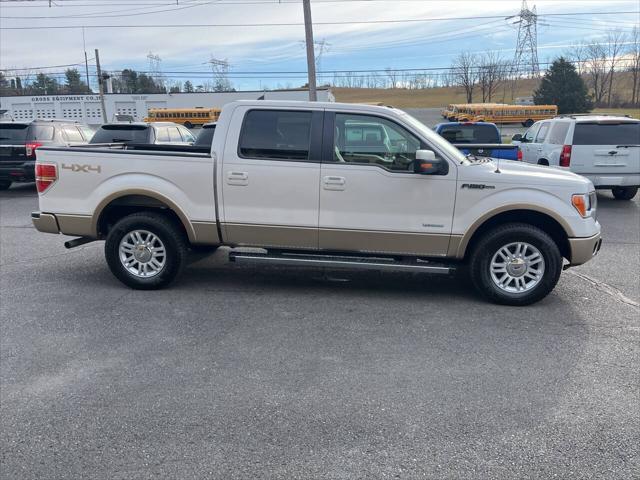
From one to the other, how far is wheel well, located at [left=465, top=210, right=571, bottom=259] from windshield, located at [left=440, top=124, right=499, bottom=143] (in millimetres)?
8309

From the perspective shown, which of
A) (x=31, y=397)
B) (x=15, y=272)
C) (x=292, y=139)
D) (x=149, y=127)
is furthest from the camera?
(x=149, y=127)

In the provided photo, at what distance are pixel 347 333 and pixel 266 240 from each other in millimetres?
1572

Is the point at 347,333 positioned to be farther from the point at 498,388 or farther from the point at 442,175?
the point at 442,175

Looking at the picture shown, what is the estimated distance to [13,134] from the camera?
13469mm

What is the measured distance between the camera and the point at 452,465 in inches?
123

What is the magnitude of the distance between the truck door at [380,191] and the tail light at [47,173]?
305 centimetres

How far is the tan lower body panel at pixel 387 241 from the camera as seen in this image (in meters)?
5.83

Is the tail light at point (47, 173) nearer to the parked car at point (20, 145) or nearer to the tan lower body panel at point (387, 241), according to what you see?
the tan lower body panel at point (387, 241)

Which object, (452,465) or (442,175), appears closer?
(452,465)

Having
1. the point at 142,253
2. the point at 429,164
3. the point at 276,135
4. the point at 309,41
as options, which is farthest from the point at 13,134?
the point at 429,164

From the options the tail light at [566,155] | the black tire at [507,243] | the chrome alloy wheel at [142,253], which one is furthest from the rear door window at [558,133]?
the chrome alloy wheel at [142,253]

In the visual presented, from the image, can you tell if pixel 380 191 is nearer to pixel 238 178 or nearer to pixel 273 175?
pixel 273 175

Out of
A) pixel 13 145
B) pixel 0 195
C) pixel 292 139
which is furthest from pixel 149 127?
pixel 292 139

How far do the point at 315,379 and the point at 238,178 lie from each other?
8.49 feet
